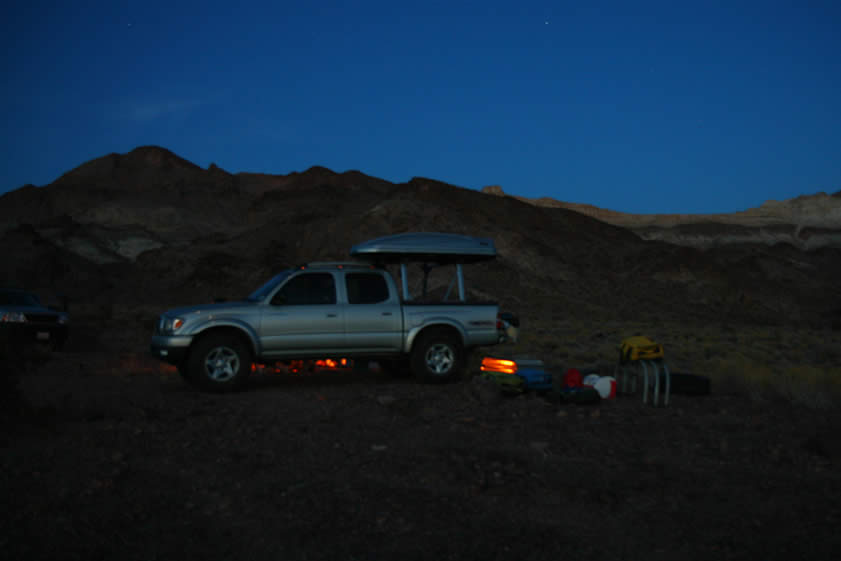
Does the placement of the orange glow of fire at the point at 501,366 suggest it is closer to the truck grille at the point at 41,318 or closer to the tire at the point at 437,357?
the tire at the point at 437,357

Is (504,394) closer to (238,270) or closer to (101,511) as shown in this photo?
(101,511)

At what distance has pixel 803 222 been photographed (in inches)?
4045

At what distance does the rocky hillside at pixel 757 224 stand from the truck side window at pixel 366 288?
284 feet

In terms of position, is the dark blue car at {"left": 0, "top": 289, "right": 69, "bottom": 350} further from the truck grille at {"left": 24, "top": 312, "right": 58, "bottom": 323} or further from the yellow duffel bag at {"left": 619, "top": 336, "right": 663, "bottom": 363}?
the yellow duffel bag at {"left": 619, "top": 336, "right": 663, "bottom": 363}

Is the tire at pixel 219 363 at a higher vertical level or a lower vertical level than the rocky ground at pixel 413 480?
higher

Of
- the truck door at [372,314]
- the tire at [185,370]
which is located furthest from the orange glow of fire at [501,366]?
the tire at [185,370]

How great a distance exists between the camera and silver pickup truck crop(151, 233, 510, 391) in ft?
34.2

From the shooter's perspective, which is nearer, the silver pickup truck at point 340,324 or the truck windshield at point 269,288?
the silver pickup truck at point 340,324

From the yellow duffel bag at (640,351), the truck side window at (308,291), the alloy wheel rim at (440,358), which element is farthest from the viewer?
the alloy wheel rim at (440,358)

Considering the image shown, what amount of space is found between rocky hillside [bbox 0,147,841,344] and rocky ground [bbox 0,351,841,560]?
1138 inches

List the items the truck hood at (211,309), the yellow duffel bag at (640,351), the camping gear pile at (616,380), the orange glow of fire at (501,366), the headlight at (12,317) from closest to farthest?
the camping gear pile at (616,380), the truck hood at (211,309), the yellow duffel bag at (640,351), the orange glow of fire at (501,366), the headlight at (12,317)

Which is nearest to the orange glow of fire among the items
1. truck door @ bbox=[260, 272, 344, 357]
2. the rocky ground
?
the rocky ground

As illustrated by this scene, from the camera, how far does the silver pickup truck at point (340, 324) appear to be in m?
10.4

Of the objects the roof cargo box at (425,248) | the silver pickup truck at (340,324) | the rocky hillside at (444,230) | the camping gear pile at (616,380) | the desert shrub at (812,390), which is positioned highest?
the rocky hillside at (444,230)
